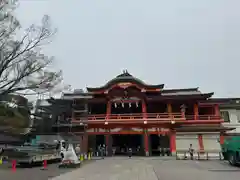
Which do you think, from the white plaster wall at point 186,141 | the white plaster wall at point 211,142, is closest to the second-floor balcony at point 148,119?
the white plaster wall at point 186,141

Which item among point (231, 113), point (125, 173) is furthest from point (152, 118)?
point (125, 173)

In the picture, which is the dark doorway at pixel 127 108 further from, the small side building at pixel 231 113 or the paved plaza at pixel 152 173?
the paved plaza at pixel 152 173

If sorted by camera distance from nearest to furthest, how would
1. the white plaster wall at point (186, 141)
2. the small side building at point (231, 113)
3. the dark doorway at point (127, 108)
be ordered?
the white plaster wall at point (186, 141) → the dark doorway at point (127, 108) → the small side building at point (231, 113)

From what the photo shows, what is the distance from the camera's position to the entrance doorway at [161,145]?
2486 centimetres

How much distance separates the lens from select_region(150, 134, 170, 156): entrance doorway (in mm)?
24859

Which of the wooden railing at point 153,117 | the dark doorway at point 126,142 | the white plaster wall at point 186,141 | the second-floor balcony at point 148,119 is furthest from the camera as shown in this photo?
the dark doorway at point 126,142

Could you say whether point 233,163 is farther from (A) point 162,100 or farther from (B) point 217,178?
(A) point 162,100

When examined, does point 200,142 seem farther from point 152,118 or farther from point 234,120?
point 234,120

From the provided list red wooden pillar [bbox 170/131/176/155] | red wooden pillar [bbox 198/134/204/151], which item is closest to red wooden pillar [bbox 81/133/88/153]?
red wooden pillar [bbox 170/131/176/155]

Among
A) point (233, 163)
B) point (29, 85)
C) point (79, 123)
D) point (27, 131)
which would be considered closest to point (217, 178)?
point (233, 163)

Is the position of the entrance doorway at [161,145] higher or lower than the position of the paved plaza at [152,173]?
higher

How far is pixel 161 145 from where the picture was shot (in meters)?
26.1

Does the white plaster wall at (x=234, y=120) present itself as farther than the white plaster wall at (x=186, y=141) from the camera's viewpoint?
Yes

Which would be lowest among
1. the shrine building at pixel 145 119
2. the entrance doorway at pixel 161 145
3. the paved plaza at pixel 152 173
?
the paved plaza at pixel 152 173
